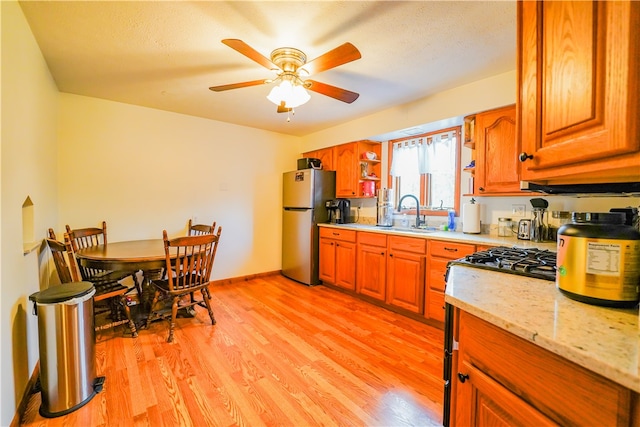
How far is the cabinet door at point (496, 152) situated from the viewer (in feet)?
7.84

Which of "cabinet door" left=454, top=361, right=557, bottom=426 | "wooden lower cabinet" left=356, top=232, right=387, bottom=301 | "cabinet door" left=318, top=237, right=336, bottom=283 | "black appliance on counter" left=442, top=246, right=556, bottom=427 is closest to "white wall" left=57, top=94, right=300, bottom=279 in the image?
"cabinet door" left=318, top=237, right=336, bottom=283

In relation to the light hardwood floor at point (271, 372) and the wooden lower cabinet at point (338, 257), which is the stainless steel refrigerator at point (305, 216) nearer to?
the wooden lower cabinet at point (338, 257)

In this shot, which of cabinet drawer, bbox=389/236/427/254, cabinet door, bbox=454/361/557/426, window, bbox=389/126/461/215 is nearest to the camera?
cabinet door, bbox=454/361/557/426

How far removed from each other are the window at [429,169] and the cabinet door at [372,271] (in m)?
0.85

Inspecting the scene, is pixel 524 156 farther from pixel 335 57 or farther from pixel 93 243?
pixel 93 243

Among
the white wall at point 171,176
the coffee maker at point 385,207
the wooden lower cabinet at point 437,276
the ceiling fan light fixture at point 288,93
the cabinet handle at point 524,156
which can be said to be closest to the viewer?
the cabinet handle at point 524,156

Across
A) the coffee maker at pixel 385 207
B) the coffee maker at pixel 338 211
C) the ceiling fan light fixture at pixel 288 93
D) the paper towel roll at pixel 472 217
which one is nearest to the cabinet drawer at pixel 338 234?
the coffee maker at pixel 338 211

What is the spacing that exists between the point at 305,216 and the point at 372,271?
4.46 feet

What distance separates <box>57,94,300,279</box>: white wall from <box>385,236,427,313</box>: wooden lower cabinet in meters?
2.22

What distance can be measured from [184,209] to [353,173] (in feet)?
7.81

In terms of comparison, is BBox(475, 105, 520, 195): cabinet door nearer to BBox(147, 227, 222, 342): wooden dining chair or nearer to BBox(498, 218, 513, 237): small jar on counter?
BBox(498, 218, 513, 237): small jar on counter

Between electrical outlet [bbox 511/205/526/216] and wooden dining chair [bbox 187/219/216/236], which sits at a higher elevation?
electrical outlet [bbox 511/205/526/216]

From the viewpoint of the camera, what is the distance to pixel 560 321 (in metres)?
0.73

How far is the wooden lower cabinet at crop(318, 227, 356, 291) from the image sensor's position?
3.56m
